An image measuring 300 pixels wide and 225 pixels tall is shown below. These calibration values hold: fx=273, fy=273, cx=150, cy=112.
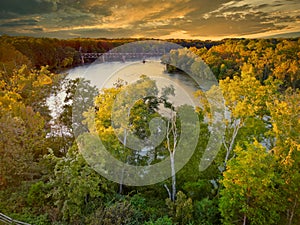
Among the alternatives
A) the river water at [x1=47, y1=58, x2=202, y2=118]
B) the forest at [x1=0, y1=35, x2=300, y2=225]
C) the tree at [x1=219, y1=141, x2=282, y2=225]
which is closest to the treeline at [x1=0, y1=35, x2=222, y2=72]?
the river water at [x1=47, y1=58, x2=202, y2=118]

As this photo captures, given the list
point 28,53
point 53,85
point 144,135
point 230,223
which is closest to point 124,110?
point 144,135

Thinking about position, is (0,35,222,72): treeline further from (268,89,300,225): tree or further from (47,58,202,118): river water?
(268,89,300,225): tree

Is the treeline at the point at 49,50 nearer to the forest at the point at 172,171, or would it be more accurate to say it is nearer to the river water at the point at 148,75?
the river water at the point at 148,75

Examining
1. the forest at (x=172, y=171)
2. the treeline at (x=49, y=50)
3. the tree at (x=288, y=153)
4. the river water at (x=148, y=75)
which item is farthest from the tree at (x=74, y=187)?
the treeline at (x=49, y=50)

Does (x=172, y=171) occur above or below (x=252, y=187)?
below

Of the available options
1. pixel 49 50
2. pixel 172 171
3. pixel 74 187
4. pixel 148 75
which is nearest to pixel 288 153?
pixel 172 171

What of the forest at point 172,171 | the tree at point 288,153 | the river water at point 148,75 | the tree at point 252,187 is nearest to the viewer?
the tree at point 252,187

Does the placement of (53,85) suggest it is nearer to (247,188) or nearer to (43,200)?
(43,200)

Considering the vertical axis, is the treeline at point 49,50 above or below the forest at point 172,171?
above

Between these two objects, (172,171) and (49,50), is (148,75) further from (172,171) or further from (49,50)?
(49,50)

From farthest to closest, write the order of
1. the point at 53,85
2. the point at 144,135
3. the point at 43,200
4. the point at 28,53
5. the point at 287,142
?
the point at 28,53 → the point at 53,85 → the point at 144,135 → the point at 43,200 → the point at 287,142

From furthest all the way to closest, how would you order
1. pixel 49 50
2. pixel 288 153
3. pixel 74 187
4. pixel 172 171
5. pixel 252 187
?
pixel 49 50, pixel 172 171, pixel 74 187, pixel 288 153, pixel 252 187
